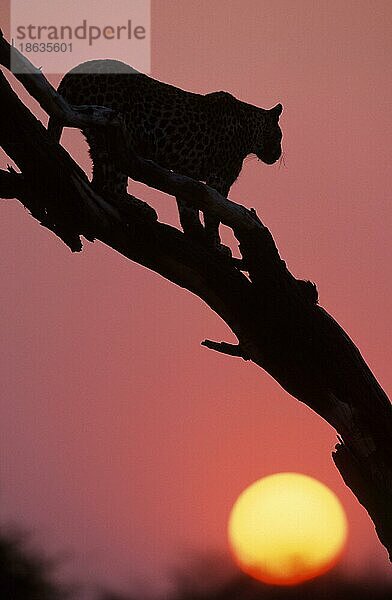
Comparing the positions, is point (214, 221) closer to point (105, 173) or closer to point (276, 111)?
point (105, 173)

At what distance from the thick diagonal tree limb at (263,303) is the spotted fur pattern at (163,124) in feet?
2.14

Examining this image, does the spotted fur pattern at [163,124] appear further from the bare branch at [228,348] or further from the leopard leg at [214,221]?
the bare branch at [228,348]

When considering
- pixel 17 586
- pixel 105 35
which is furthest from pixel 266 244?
pixel 17 586

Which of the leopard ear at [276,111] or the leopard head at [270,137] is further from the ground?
the leopard ear at [276,111]

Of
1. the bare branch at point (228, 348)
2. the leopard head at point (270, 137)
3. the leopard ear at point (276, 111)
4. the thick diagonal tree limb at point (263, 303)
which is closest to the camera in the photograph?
the thick diagonal tree limb at point (263, 303)

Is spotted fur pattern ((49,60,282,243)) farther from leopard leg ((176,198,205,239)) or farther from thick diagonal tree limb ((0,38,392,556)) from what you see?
thick diagonal tree limb ((0,38,392,556))

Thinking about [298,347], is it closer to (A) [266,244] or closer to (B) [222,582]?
(A) [266,244]

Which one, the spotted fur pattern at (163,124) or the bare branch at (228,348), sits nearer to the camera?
the bare branch at (228,348)

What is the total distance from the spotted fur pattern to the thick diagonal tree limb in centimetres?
65

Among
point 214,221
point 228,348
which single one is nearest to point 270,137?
point 214,221

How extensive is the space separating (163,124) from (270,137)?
3242mm

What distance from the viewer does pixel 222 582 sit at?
94.9 feet

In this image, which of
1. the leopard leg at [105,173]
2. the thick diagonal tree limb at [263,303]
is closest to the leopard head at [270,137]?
the leopard leg at [105,173]

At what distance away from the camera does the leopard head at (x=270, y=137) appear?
13.7 meters
